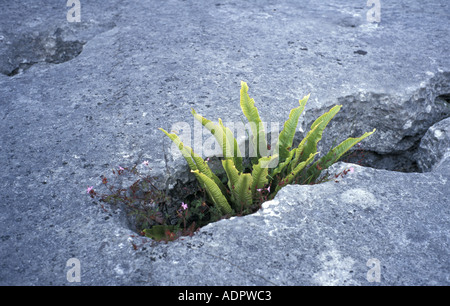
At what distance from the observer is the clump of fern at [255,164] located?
2102 mm

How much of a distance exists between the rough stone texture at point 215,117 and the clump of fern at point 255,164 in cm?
18

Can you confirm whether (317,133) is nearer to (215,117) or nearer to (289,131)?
(289,131)

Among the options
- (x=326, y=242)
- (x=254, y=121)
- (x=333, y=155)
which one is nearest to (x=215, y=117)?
(x=254, y=121)

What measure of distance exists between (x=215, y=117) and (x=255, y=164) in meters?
0.63

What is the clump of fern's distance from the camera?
2.10 m

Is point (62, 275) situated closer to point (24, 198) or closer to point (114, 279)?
point (114, 279)

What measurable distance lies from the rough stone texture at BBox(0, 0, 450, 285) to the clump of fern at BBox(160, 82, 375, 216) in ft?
0.60

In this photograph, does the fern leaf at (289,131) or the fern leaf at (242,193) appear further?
the fern leaf at (289,131)

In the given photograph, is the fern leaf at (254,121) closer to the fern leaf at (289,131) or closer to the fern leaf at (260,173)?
the fern leaf at (289,131)

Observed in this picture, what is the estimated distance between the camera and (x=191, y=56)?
3520 mm

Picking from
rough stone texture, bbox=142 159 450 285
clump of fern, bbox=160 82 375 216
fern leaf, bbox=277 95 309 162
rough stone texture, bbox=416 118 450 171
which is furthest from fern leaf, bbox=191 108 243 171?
rough stone texture, bbox=416 118 450 171

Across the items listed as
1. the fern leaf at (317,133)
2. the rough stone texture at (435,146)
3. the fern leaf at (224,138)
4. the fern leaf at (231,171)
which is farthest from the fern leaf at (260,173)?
the rough stone texture at (435,146)

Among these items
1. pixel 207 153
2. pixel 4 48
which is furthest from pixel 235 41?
pixel 4 48
